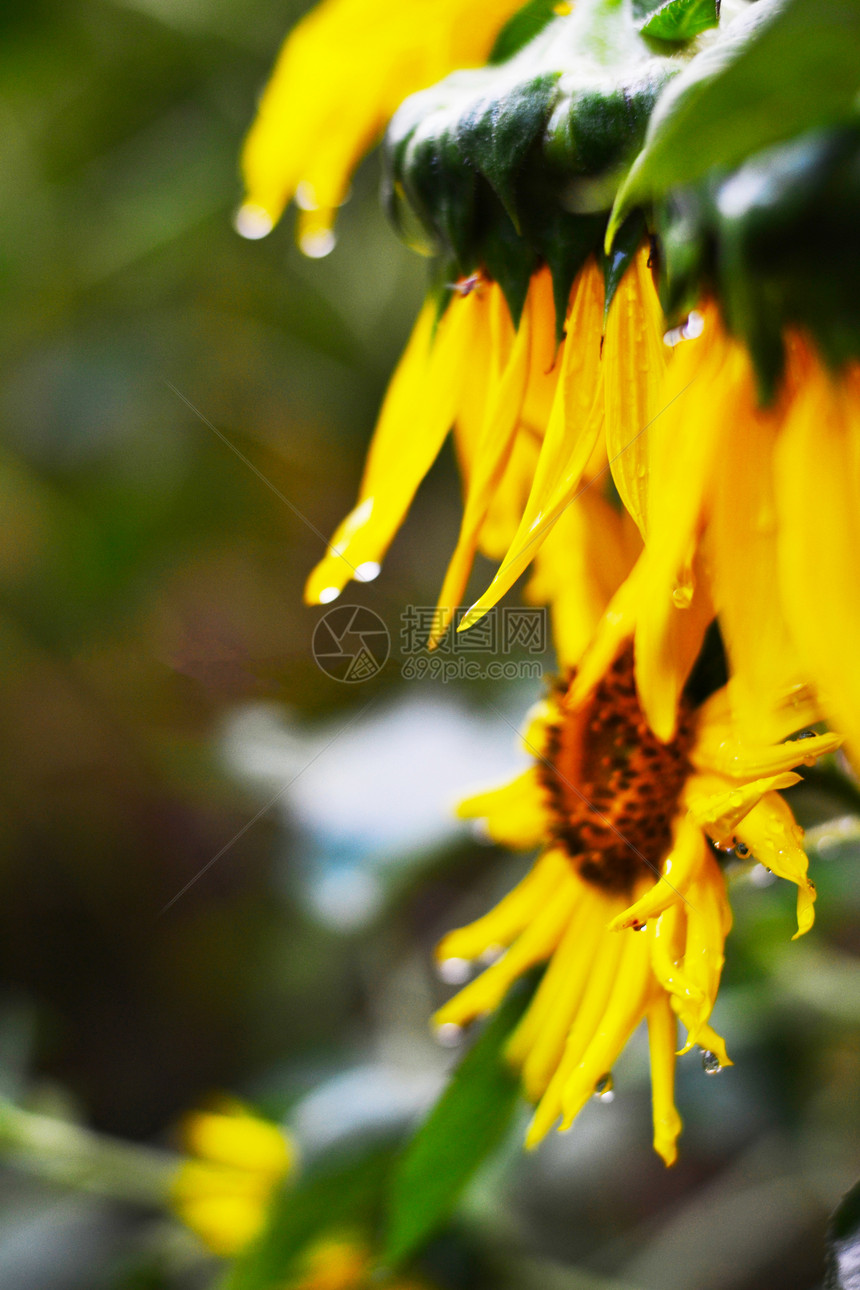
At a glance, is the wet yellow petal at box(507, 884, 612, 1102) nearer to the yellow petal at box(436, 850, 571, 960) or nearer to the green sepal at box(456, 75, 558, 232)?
the yellow petal at box(436, 850, 571, 960)

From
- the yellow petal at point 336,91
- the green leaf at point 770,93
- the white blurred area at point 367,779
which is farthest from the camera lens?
the white blurred area at point 367,779

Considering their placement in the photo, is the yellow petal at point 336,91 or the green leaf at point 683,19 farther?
the yellow petal at point 336,91

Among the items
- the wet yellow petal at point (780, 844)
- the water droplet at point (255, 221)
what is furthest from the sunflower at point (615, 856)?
the water droplet at point (255, 221)

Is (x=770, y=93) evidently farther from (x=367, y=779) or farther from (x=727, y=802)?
(x=367, y=779)

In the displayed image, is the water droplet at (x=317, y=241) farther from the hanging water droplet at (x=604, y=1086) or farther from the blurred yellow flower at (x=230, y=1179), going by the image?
the blurred yellow flower at (x=230, y=1179)

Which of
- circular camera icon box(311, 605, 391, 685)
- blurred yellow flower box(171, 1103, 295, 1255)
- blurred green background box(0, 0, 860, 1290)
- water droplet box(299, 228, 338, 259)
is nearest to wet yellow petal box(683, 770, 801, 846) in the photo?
circular camera icon box(311, 605, 391, 685)

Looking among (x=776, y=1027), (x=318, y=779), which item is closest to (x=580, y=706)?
(x=318, y=779)

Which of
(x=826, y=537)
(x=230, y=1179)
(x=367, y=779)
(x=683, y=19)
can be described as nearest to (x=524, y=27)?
(x=683, y=19)
